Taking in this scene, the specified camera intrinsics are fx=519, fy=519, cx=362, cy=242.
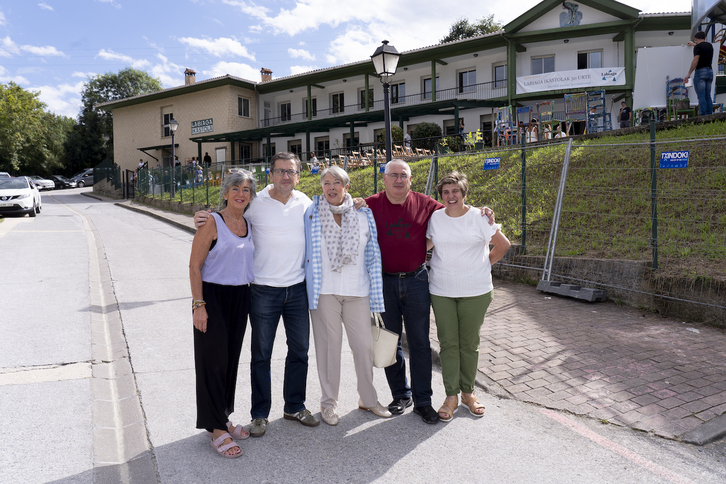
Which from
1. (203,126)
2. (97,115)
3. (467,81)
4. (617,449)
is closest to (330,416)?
(617,449)

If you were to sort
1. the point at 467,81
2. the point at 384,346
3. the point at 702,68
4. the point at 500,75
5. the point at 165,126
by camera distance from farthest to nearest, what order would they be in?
the point at 165,126 < the point at 467,81 < the point at 500,75 < the point at 702,68 < the point at 384,346

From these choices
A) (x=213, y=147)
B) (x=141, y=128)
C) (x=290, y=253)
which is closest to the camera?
(x=290, y=253)

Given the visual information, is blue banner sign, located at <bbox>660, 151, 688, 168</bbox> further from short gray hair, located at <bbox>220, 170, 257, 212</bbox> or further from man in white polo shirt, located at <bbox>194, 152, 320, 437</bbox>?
short gray hair, located at <bbox>220, 170, 257, 212</bbox>

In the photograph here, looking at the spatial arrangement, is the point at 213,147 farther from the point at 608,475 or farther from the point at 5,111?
the point at 608,475

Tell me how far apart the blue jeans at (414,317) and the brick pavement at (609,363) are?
0.83 meters

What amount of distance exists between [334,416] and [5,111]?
51727 mm

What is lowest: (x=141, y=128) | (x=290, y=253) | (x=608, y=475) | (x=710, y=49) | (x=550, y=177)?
(x=608, y=475)

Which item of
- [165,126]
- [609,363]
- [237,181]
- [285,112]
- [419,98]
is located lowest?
[609,363]

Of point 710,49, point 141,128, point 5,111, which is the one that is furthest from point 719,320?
point 5,111

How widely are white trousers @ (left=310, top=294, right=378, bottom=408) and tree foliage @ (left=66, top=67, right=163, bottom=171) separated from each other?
56504 millimetres

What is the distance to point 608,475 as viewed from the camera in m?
3.01

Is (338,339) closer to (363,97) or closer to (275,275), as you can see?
(275,275)

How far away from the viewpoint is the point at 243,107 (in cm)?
3691

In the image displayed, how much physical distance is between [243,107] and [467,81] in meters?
16.2
